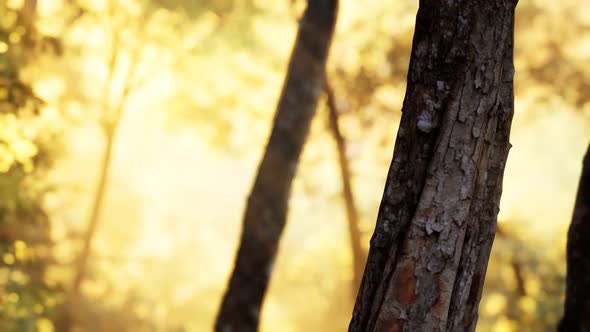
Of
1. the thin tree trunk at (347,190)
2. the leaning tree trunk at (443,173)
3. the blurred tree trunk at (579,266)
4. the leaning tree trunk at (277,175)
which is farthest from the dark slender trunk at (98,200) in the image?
the leaning tree trunk at (443,173)

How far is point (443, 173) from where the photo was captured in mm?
3396

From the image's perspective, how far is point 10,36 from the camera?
8.12 metres

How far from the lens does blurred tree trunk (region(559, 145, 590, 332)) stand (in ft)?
16.3

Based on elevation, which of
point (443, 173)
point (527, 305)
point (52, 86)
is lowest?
point (443, 173)

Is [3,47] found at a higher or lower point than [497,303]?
lower

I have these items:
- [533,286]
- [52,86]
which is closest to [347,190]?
[533,286]

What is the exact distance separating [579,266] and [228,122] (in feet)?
40.5

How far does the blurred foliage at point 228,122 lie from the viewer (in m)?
10.1

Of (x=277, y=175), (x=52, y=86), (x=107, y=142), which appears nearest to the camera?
(x=277, y=175)

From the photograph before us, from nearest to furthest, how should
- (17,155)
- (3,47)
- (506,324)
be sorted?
(3,47), (17,155), (506,324)

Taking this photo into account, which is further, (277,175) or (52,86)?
(52,86)

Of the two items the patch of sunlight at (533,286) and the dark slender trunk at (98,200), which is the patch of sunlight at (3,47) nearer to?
the dark slender trunk at (98,200)

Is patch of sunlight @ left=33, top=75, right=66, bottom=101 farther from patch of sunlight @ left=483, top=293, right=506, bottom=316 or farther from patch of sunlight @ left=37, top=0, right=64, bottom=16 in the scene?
patch of sunlight @ left=483, top=293, right=506, bottom=316

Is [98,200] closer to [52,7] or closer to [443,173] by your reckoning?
[52,7]
